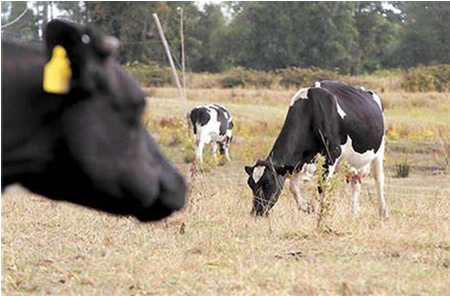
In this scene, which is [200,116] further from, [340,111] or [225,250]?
[225,250]

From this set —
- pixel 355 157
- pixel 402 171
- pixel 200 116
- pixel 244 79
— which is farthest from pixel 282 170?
pixel 244 79

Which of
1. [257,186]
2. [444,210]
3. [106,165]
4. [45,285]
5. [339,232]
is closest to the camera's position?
[106,165]

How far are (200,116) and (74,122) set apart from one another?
21.8 meters

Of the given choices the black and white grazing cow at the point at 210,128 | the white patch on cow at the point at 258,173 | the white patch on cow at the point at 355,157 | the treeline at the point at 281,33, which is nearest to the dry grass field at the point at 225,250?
the white patch on cow at the point at 258,173

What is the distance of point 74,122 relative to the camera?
14.4 ft

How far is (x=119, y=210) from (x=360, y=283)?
3168 mm

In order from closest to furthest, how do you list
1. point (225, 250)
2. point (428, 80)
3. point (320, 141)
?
point (225, 250) < point (320, 141) < point (428, 80)

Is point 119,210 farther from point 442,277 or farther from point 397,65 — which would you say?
point 397,65

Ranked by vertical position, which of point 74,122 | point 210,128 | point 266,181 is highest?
point 74,122

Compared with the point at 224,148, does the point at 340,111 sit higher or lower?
higher

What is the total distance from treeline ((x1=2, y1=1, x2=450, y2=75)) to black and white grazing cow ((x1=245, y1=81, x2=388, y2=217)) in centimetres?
2743

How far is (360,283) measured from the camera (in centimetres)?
753


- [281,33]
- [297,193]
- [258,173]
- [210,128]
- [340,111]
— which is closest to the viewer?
[258,173]

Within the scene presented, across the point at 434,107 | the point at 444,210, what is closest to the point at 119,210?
the point at 444,210
